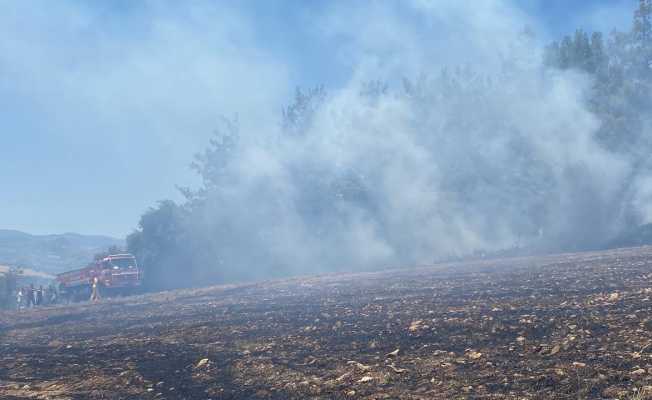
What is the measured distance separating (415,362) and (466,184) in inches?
1503

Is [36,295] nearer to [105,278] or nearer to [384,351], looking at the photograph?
[105,278]

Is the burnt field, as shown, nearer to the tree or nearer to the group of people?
the group of people

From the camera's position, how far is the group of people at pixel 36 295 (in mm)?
35500

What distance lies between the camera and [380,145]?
4703 centimetres

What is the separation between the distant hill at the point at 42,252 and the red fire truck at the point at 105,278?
3811 centimetres

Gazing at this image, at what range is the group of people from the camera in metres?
35.5

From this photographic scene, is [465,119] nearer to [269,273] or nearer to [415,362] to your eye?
[269,273]

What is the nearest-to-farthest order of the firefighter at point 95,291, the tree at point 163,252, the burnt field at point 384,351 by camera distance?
1. the burnt field at point 384,351
2. the firefighter at point 95,291
3. the tree at point 163,252

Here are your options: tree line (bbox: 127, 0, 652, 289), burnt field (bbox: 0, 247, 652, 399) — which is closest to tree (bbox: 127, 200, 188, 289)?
tree line (bbox: 127, 0, 652, 289)

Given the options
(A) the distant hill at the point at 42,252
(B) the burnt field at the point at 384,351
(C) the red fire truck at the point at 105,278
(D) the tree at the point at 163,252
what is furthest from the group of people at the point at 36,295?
(A) the distant hill at the point at 42,252

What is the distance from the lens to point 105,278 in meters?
35.6

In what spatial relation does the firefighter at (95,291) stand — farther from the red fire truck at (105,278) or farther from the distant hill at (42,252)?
the distant hill at (42,252)

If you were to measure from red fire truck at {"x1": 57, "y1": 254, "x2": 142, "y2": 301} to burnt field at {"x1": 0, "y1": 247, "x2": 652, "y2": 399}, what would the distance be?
19463 millimetres

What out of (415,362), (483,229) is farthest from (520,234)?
(415,362)
